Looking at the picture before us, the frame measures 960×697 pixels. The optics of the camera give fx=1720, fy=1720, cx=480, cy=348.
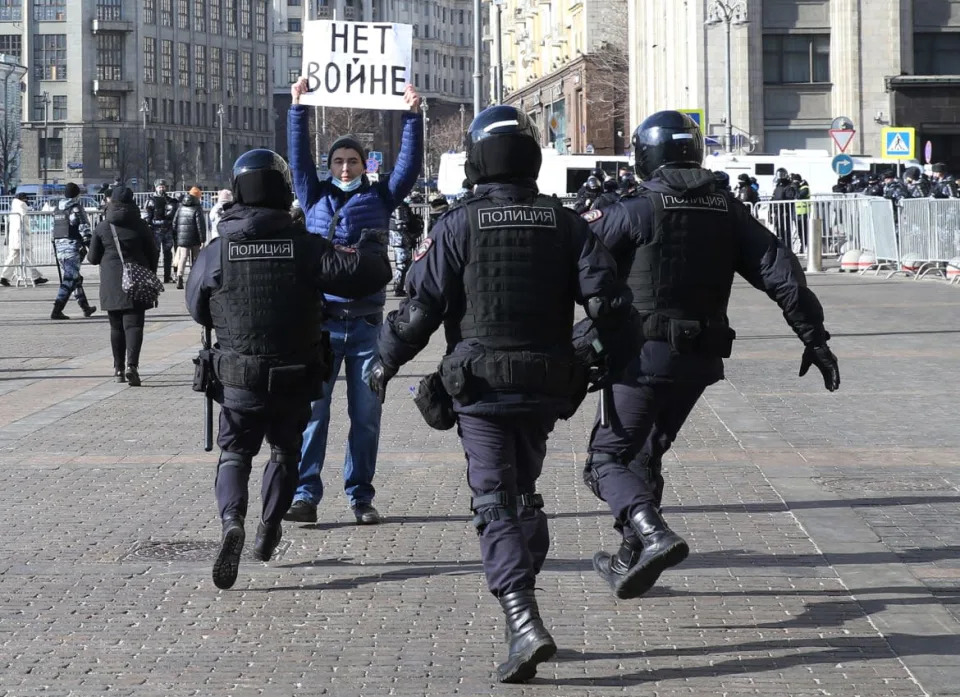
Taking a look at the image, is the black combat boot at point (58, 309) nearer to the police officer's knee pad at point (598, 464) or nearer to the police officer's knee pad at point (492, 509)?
the police officer's knee pad at point (598, 464)

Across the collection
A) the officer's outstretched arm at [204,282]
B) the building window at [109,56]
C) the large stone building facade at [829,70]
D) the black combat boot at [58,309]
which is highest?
the building window at [109,56]

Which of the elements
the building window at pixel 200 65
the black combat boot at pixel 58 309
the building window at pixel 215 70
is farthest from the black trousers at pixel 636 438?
the building window at pixel 215 70

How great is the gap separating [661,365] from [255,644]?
171 cm

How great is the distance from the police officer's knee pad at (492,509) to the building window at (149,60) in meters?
130

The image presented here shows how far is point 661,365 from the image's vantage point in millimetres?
6062

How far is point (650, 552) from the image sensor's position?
18.3 feet

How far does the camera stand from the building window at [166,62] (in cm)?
13434

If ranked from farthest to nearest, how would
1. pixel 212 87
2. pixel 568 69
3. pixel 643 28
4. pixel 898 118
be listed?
pixel 212 87 → pixel 568 69 → pixel 643 28 → pixel 898 118

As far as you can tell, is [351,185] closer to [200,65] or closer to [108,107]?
[108,107]

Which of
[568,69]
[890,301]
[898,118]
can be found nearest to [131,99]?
[568,69]

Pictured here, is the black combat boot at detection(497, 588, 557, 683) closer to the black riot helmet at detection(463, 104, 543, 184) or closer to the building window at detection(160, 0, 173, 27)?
the black riot helmet at detection(463, 104, 543, 184)

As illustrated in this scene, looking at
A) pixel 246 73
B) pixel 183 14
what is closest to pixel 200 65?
pixel 183 14

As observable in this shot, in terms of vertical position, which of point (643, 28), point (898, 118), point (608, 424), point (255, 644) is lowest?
point (255, 644)

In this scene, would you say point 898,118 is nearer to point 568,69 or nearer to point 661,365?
point 568,69
